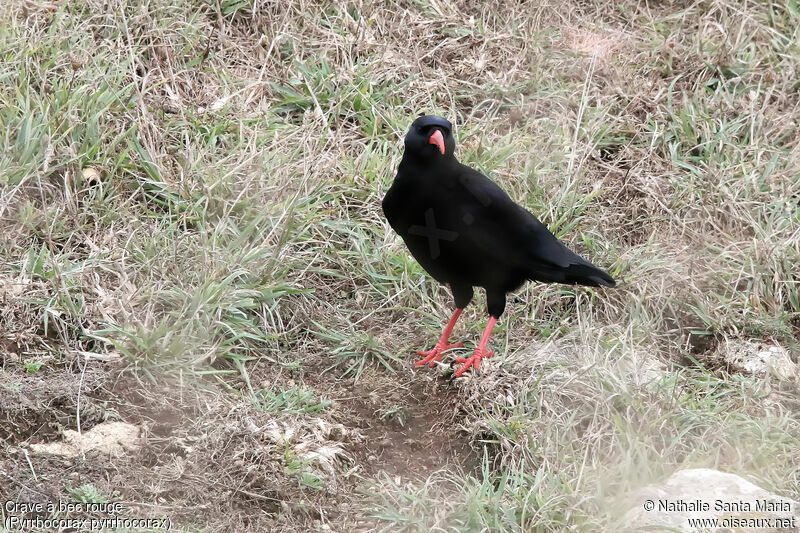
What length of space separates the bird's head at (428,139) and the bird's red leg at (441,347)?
0.81m

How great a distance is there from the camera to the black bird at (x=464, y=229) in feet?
13.1

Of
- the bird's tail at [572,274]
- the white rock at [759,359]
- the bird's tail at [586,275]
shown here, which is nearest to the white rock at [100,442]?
the bird's tail at [572,274]

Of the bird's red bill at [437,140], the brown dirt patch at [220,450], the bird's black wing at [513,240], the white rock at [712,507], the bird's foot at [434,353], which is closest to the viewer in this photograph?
the white rock at [712,507]

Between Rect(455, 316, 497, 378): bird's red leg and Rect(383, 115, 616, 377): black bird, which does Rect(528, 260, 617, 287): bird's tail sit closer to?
Rect(383, 115, 616, 377): black bird

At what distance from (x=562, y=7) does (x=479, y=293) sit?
2517mm

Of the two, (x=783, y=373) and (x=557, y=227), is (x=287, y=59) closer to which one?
(x=557, y=227)

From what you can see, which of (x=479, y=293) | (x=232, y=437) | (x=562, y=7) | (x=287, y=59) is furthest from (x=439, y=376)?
(x=562, y=7)

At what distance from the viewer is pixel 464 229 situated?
4027 mm

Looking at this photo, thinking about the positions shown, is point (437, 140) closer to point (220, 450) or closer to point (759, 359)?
point (220, 450)

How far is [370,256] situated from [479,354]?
88 centimetres

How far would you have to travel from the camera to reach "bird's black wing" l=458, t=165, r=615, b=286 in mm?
4078

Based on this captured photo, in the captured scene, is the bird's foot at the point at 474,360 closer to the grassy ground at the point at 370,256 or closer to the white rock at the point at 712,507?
the grassy ground at the point at 370,256

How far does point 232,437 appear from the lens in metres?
3.67

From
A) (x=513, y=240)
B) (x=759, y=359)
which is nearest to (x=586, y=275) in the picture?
(x=513, y=240)
